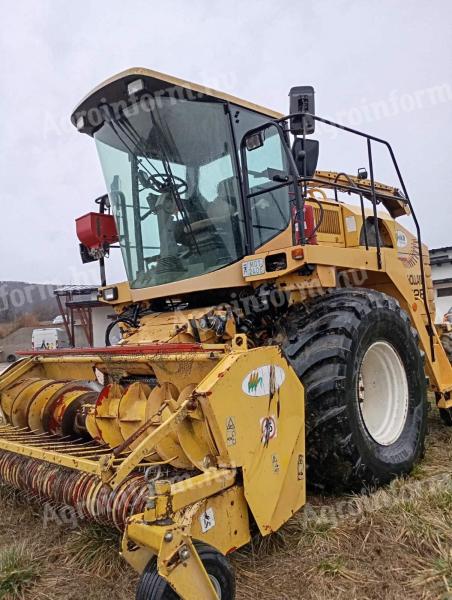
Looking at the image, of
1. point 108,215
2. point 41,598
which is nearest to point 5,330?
point 108,215

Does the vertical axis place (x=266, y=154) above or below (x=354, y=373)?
above

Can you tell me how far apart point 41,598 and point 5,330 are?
36.9 m

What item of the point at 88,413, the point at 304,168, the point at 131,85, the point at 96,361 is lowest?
the point at 88,413

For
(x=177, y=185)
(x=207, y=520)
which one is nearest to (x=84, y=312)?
(x=177, y=185)

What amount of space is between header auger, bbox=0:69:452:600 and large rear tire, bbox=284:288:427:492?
1 centimetres

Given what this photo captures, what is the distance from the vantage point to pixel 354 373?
3295 millimetres

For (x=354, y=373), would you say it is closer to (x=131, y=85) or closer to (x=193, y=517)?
(x=193, y=517)

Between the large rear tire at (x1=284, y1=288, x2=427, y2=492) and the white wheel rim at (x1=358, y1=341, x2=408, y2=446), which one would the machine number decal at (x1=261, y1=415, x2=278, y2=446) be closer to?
the large rear tire at (x1=284, y1=288, x2=427, y2=492)

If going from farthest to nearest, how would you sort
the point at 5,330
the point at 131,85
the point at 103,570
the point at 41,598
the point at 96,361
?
1. the point at 5,330
2. the point at 131,85
3. the point at 96,361
4. the point at 103,570
5. the point at 41,598

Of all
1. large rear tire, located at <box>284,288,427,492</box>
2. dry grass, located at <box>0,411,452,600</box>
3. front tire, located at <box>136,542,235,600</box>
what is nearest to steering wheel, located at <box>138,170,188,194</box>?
large rear tire, located at <box>284,288,427,492</box>

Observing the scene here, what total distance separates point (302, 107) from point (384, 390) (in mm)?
2219

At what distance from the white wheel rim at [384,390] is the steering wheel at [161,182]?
1.97 metres

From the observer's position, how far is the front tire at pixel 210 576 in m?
1.94

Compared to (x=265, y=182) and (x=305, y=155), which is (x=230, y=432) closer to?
(x=305, y=155)
